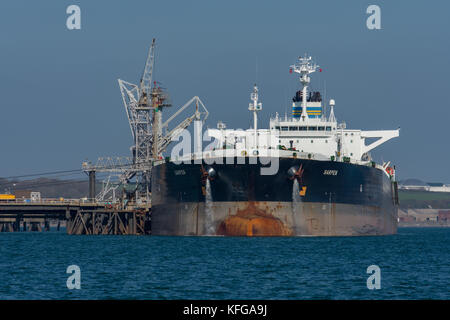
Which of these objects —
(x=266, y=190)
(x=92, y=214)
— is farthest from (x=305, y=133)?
(x=92, y=214)

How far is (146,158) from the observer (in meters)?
113

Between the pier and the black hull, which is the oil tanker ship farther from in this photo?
the pier

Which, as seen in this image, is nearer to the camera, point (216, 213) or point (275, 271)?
point (275, 271)

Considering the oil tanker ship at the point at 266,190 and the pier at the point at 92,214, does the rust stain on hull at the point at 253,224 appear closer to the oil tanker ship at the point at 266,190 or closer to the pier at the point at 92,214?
the oil tanker ship at the point at 266,190

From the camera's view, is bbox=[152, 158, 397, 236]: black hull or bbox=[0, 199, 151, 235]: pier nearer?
bbox=[152, 158, 397, 236]: black hull

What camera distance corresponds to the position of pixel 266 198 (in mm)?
69125

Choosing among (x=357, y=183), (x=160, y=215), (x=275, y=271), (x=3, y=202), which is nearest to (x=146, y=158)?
(x=3, y=202)

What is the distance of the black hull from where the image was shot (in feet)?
227

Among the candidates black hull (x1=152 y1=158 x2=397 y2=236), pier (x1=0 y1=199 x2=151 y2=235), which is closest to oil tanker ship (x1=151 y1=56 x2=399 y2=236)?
black hull (x1=152 y1=158 x2=397 y2=236)

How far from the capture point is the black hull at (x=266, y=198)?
69.1 m

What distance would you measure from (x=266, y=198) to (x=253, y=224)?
7.79 feet

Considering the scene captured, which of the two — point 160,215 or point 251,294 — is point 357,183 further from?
point 251,294

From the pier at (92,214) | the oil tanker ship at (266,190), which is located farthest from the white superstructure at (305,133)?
the pier at (92,214)
